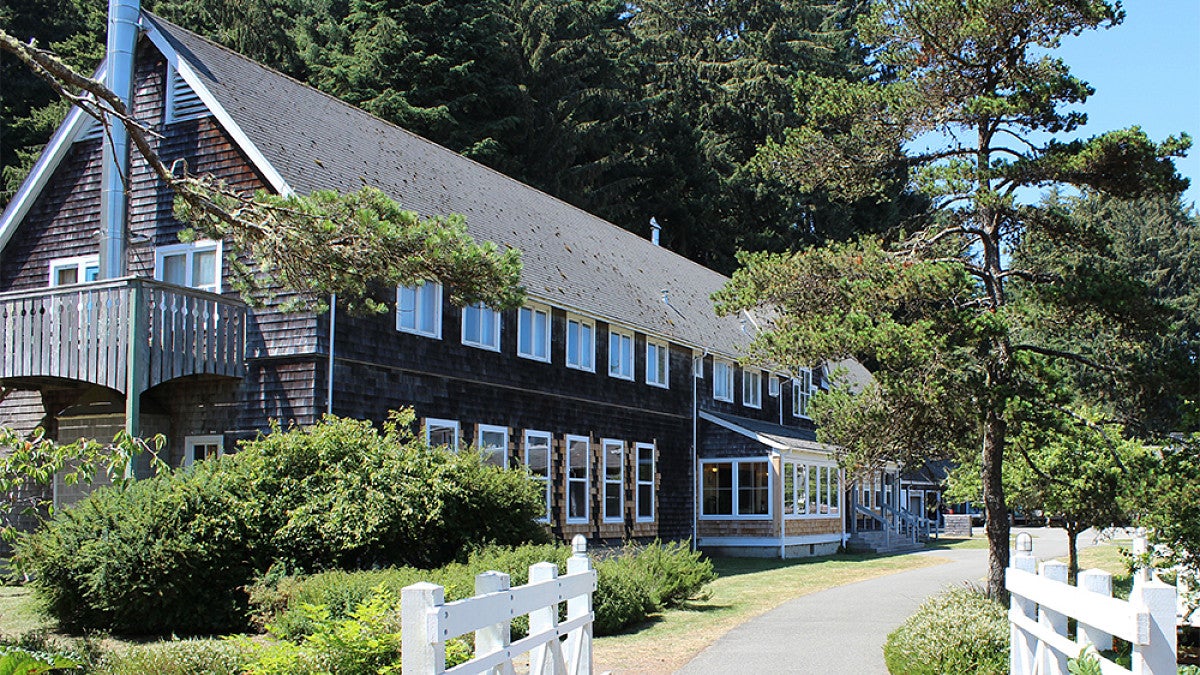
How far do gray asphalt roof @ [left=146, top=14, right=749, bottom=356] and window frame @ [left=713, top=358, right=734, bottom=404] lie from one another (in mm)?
476

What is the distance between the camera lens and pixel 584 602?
9531 millimetres

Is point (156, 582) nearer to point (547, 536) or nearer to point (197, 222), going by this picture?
point (197, 222)

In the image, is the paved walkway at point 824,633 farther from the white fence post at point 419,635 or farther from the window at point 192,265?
the window at point 192,265

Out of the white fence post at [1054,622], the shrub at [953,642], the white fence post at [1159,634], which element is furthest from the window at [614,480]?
the white fence post at [1159,634]

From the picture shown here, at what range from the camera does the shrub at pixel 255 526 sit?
14281mm

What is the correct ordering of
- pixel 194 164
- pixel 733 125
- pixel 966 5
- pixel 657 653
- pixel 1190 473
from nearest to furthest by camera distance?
pixel 657 653 → pixel 1190 473 → pixel 966 5 → pixel 194 164 → pixel 733 125

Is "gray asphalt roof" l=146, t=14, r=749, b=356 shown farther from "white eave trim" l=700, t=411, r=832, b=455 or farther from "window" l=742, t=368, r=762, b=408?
"white eave trim" l=700, t=411, r=832, b=455

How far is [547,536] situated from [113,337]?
7316 mm

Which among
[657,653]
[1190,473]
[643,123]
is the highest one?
[643,123]

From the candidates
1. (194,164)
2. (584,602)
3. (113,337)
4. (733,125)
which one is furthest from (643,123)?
(584,602)

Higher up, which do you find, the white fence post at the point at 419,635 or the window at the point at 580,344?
the window at the point at 580,344

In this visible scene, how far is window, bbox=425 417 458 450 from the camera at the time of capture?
21.6 m

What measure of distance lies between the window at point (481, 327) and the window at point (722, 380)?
11.6m

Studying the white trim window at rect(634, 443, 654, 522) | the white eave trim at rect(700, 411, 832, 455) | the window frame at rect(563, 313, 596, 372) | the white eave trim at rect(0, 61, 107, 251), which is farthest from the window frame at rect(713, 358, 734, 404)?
the white eave trim at rect(0, 61, 107, 251)
